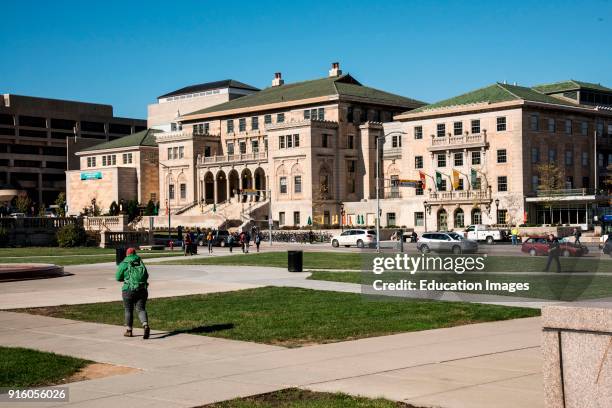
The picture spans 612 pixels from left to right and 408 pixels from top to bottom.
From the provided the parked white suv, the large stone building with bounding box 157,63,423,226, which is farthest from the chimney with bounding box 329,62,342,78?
the parked white suv

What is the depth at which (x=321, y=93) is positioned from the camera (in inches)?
4537

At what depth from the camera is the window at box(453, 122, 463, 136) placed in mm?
97625

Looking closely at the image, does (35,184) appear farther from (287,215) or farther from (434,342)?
(434,342)

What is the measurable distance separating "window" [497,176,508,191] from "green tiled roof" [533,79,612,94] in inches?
714

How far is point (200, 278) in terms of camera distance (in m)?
37.7

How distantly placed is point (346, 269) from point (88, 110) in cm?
14904

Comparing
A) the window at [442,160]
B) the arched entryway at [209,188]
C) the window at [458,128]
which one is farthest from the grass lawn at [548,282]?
the arched entryway at [209,188]

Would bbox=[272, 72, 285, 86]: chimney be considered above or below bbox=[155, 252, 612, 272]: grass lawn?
above

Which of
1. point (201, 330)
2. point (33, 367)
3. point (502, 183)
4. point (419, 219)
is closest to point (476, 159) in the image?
→ point (502, 183)

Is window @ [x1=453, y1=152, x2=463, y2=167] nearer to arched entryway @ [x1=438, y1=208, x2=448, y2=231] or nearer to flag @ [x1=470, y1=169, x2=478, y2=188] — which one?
flag @ [x1=470, y1=169, x2=478, y2=188]

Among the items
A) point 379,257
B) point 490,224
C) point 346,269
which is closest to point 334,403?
point 379,257

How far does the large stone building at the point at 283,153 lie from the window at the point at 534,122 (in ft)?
82.9

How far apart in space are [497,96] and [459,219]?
13644 mm

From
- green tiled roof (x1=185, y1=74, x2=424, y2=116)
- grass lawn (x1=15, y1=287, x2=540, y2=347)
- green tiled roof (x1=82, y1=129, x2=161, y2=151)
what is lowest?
grass lawn (x1=15, y1=287, x2=540, y2=347)
